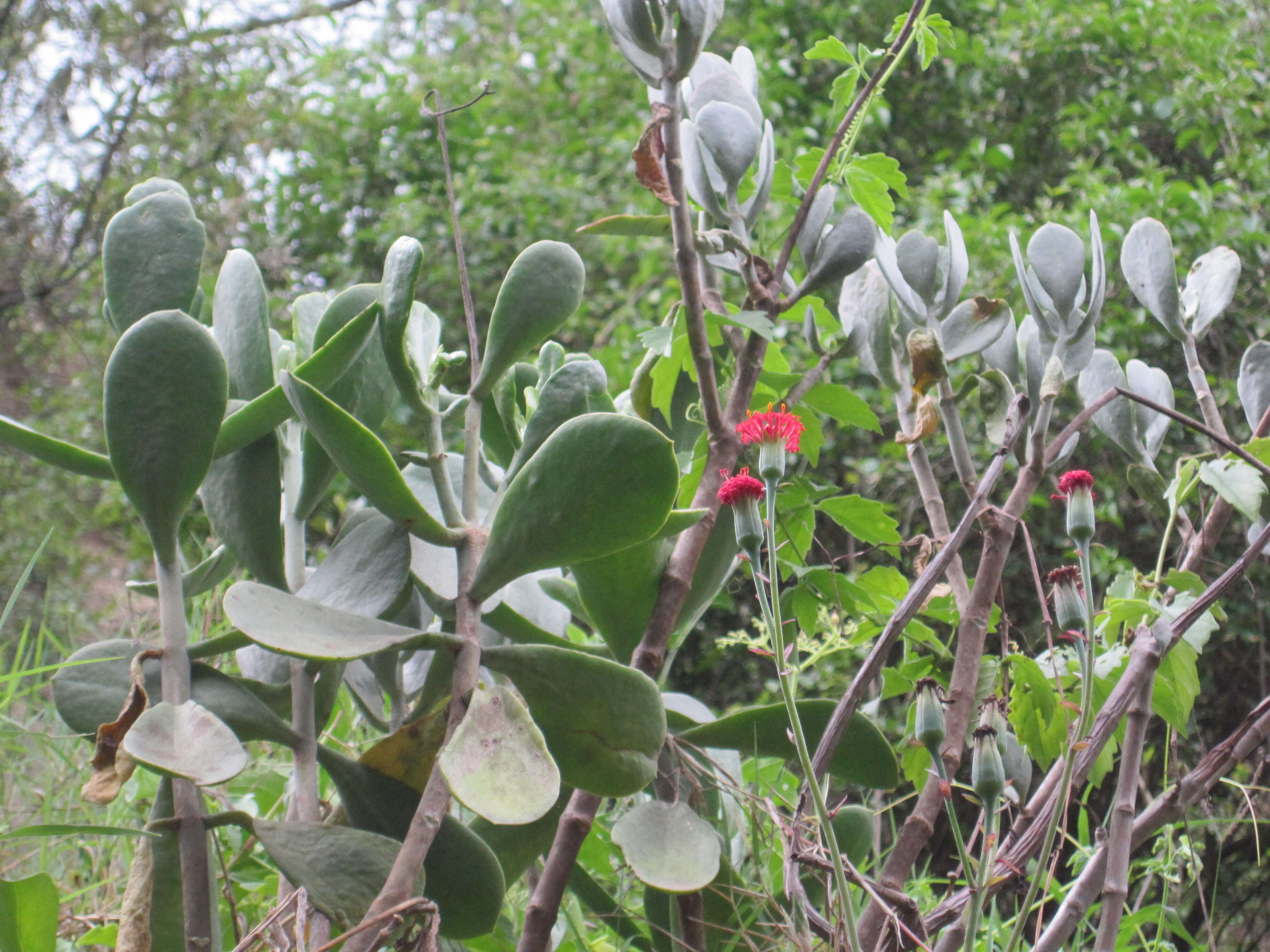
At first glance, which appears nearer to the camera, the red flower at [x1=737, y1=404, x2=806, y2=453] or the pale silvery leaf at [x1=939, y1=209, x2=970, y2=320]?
the red flower at [x1=737, y1=404, x2=806, y2=453]

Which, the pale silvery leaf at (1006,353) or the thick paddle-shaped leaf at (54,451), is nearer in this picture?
the thick paddle-shaped leaf at (54,451)

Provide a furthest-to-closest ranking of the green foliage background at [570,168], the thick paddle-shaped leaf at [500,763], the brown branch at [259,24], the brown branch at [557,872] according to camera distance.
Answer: the brown branch at [259,24], the green foliage background at [570,168], the brown branch at [557,872], the thick paddle-shaped leaf at [500,763]

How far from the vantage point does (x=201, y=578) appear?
606 millimetres

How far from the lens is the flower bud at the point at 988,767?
438 mm

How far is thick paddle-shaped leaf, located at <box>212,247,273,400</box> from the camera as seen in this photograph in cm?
58

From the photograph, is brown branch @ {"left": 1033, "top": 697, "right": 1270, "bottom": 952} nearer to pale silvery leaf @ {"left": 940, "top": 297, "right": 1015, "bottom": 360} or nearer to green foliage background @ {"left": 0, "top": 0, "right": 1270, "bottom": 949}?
pale silvery leaf @ {"left": 940, "top": 297, "right": 1015, "bottom": 360}

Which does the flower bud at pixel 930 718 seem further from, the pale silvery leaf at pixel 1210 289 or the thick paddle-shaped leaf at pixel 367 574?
the pale silvery leaf at pixel 1210 289

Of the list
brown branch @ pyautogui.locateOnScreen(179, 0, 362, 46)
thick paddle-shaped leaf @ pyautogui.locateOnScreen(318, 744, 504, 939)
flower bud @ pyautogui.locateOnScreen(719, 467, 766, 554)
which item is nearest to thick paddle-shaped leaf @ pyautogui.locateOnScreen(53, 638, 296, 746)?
thick paddle-shaped leaf @ pyautogui.locateOnScreen(318, 744, 504, 939)

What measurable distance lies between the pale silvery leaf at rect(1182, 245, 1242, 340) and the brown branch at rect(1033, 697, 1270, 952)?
263mm

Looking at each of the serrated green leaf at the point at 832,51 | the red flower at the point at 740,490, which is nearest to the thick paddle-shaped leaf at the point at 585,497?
the red flower at the point at 740,490

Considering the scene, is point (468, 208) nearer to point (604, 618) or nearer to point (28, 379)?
point (28, 379)

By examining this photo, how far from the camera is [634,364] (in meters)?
2.86

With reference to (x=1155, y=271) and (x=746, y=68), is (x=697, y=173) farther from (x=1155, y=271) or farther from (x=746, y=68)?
(x=1155, y=271)

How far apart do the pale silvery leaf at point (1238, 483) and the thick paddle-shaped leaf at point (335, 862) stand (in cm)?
46
